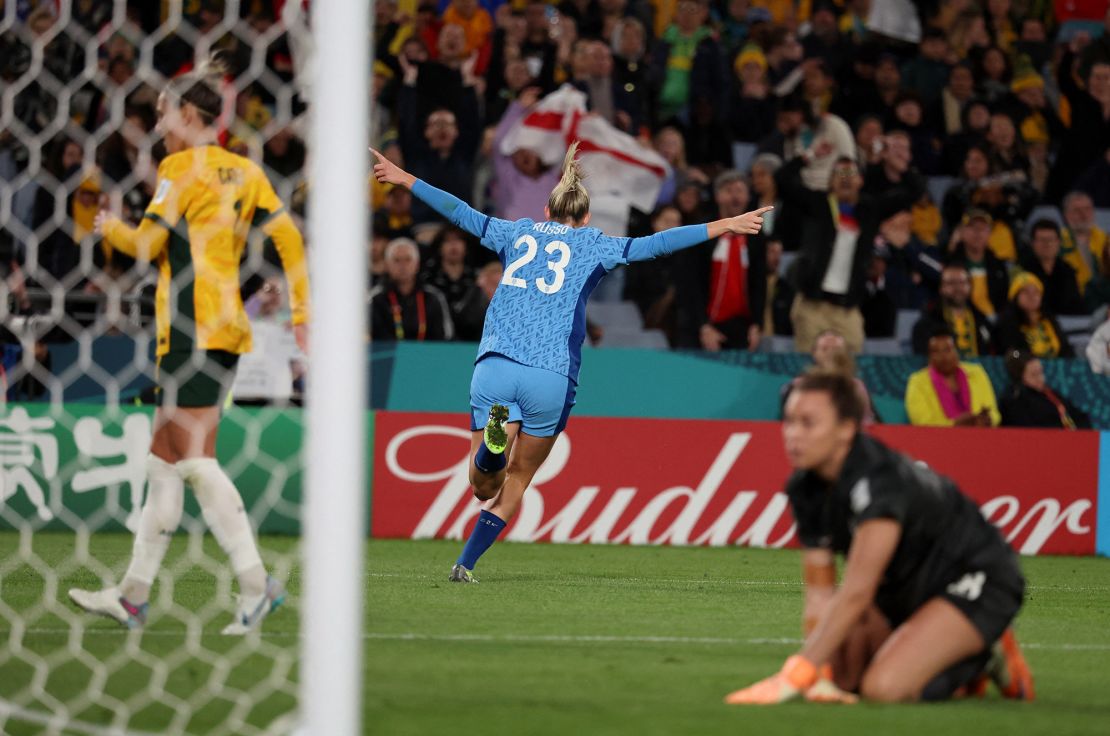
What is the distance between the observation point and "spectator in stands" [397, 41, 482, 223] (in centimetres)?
1320

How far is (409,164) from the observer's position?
1330cm

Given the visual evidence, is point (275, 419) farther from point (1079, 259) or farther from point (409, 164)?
point (1079, 259)

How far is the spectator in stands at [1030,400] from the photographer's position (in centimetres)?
1232

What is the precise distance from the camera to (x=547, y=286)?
25.6ft

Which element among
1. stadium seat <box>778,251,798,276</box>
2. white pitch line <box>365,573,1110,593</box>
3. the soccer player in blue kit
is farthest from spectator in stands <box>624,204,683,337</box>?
the soccer player in blue kit

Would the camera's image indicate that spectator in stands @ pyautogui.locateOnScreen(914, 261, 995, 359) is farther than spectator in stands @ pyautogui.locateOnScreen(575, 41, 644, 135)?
No

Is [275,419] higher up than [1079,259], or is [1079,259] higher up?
[1079,259]

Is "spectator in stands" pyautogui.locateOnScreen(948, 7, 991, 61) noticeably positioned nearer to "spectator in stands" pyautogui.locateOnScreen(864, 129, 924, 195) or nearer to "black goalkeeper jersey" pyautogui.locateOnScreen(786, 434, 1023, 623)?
"spectator in stands" pyautogui.locateOnScreen(864, 129, 924, 195)

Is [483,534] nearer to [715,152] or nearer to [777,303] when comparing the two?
[777,303]

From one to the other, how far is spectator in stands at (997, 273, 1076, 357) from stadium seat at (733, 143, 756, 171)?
113 inches

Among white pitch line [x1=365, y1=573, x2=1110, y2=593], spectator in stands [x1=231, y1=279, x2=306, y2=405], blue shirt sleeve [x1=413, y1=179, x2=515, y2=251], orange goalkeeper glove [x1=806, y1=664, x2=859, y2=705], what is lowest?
white pitch line [x1=365, y1=573, x2=1110, y2=593]

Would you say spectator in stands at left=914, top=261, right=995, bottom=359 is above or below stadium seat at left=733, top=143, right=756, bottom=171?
below

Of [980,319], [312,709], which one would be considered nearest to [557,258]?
[312,709]

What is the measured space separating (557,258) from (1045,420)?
19.6 feet
